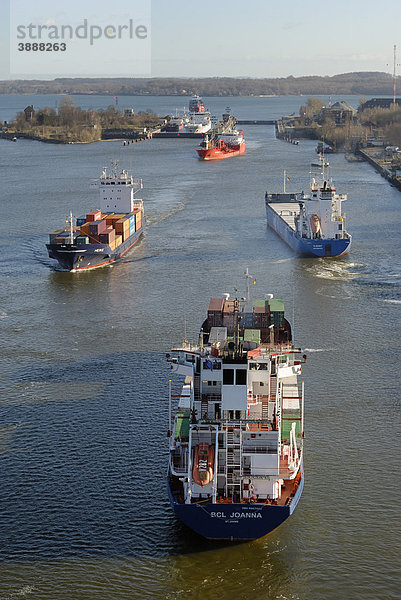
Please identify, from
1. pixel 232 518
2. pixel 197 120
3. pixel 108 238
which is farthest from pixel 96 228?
pixel 197 120

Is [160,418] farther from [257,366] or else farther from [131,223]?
[131,223]

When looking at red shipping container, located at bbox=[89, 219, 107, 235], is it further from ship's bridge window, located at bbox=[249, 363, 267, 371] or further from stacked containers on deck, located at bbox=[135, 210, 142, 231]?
ship's bridge window, located at bbox=[249, 363, 267, 371]

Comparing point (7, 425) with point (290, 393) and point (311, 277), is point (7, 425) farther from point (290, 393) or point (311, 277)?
point (311, 277)

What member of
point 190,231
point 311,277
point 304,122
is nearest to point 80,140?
point 304,122

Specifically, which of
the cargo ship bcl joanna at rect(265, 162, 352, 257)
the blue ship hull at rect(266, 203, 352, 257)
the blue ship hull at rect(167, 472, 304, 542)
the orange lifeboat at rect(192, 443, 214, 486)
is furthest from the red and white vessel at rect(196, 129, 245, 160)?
the blue ship hull at rect(167, 472, 304, 542)

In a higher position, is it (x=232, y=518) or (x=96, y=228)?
(x=96, y=228)

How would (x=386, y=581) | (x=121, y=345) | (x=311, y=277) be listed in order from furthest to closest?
(x=311, y=277) < (x=121, y=345) < (x=386, y=581)

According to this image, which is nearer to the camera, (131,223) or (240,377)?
(240,377)
